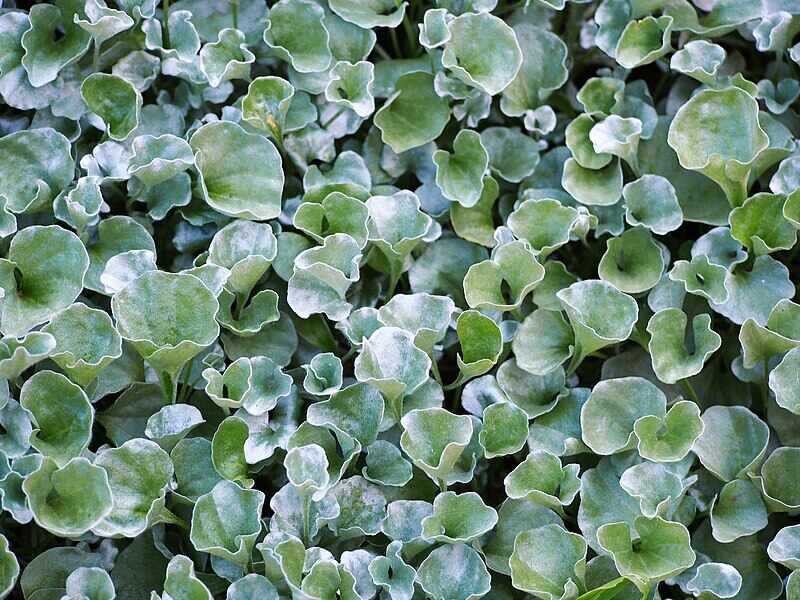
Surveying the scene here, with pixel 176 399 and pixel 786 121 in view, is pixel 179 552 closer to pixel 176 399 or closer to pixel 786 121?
pixel 176 399

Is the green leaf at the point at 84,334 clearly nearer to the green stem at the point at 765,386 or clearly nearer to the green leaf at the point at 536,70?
the green leaf at the point at 536,70

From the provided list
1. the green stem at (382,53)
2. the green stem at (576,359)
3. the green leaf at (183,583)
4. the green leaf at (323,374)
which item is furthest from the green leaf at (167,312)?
the green stem at (382,53)

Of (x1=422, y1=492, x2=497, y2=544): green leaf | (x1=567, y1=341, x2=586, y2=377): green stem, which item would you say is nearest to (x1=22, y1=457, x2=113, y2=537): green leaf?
(x1=422, y1=492, x2=497, y2=544): green leaf

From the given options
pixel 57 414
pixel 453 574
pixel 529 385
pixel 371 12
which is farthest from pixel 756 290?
pixel 57 414

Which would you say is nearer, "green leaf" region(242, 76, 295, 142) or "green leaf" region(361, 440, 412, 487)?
"green leaf" region(361, 440, 412, 487)

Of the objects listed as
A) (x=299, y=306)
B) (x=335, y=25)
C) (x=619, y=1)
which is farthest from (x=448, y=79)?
(x=299, y=306)

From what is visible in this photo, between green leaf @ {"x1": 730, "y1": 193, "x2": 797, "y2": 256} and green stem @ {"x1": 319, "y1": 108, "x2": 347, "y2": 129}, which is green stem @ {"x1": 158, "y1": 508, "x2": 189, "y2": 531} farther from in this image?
green leaf @ {"x1": 730, "y1": 193, "x2": 797, "y2": 256}
